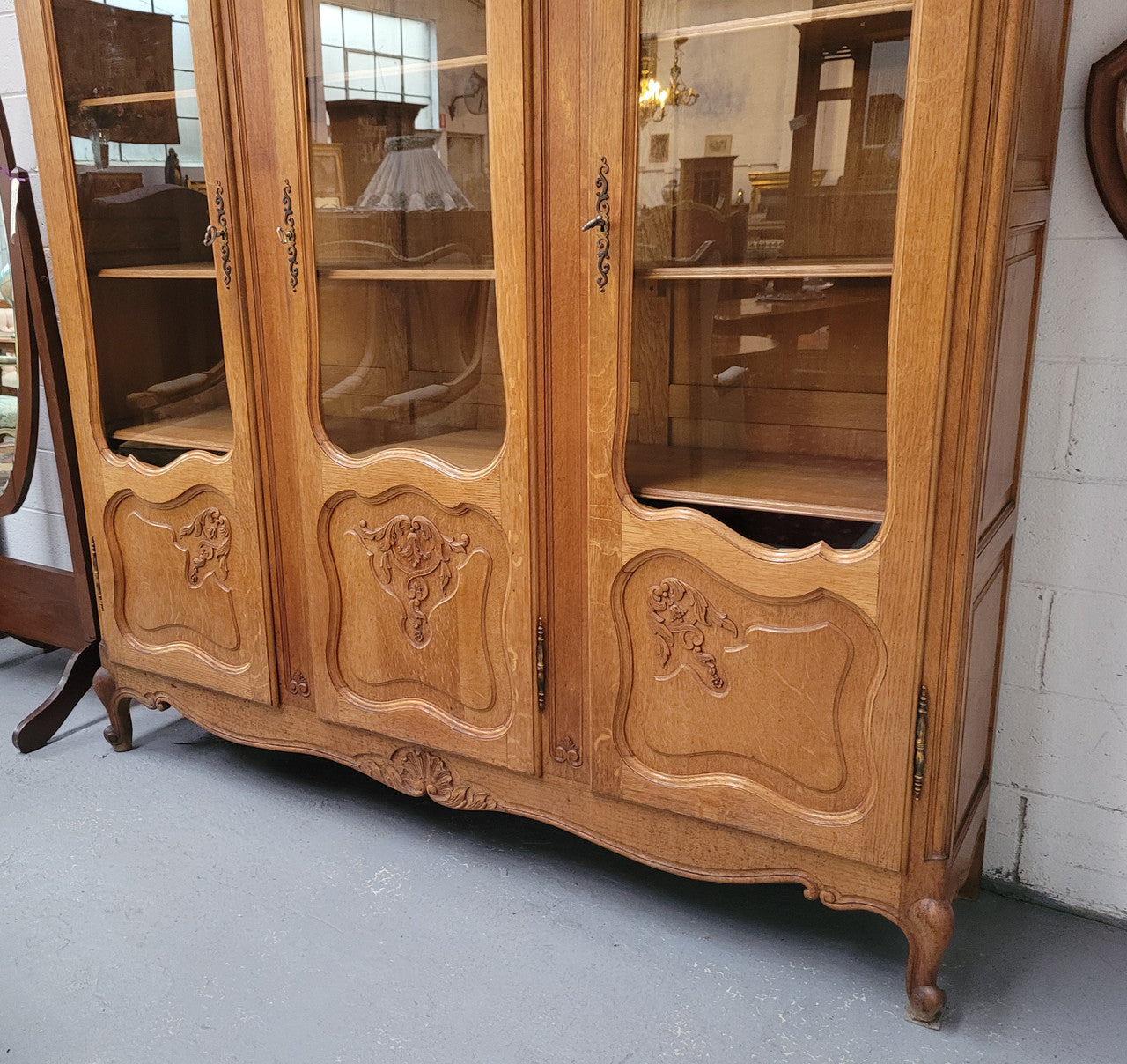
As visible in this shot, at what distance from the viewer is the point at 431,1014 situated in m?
1.66

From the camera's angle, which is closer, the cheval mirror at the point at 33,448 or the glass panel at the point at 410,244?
the glass panel at the point at 410,244

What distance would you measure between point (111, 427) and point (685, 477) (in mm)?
1396

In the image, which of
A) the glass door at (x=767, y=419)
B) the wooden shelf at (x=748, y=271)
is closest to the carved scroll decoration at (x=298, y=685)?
the glass door at (x=767, y=419)

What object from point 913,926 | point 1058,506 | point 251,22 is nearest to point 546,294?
point 251,22

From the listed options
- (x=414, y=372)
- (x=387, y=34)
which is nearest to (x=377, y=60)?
(x=387, y=34)

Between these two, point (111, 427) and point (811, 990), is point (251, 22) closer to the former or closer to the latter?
point (111, 427)

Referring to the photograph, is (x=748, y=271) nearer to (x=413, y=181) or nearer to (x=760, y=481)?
(x=760, y=481)

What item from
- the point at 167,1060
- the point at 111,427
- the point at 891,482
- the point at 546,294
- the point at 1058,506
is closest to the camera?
the point at 891,482

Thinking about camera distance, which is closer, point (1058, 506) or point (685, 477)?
point (685, 477)

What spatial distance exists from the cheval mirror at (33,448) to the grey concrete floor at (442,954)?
0.42 meters

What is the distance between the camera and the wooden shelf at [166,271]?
2.08 m

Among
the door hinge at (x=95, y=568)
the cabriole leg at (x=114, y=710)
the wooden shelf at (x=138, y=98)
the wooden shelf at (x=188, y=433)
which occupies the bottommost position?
the cabriole leg at (x=114, y=710)

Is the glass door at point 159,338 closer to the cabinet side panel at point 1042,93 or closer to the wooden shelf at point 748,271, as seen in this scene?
the wooden shelf at point 748,271

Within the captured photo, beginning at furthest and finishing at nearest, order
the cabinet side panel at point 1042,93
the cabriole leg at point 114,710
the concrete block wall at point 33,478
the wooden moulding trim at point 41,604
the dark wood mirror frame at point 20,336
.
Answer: the concrete block wall at point 33,478 < the wooden moulding trim at point 41,604 < the cabriole leg at point 114,710 < the dark wood mirror frame at point 20,336 < the cabinet side panel at point 1042,93
